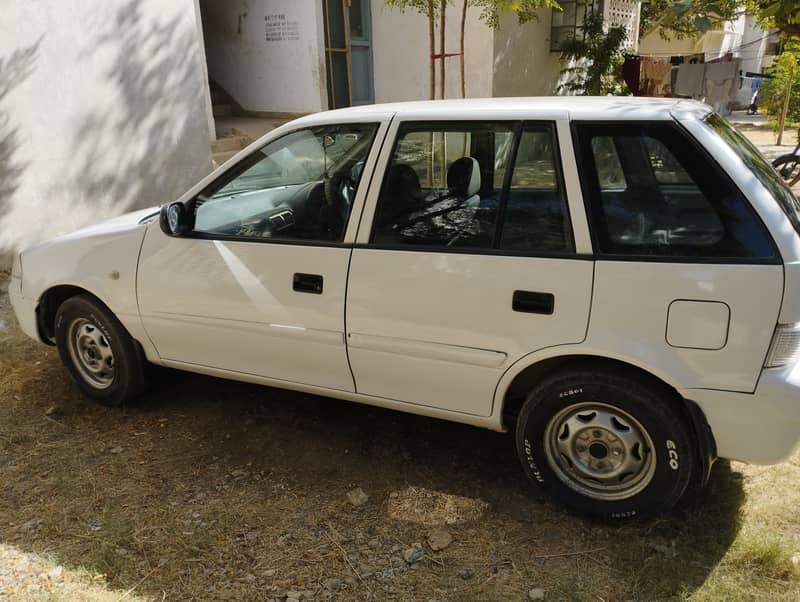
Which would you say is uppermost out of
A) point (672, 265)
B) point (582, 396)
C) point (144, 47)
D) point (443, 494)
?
point (144, 47)

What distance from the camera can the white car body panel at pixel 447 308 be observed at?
258 cm

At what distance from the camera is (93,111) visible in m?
7.45

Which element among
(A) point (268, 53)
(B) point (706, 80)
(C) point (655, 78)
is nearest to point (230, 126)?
(A) point (268, 53)

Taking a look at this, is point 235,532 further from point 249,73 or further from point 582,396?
point 249,73

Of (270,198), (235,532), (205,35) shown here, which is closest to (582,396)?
(235,532)

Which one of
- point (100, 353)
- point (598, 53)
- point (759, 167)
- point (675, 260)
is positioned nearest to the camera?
point (675, 260)

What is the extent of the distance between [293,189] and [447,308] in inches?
46.8

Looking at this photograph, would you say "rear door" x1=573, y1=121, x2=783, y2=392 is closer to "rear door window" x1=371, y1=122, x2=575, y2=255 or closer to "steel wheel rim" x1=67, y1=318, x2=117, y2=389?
"rear door window" x1=371, y1=122, x2=575, y2=255

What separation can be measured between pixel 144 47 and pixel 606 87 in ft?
33.4

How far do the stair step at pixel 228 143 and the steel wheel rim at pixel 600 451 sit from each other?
815 centimetres

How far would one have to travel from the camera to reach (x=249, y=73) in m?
12.7

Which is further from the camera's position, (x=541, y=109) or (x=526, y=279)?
(x=541, y=109)

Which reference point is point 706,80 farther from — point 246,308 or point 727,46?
point 246,308

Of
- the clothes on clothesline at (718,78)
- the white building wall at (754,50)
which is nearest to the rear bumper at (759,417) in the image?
the clothes on clothesline at (718,78)
